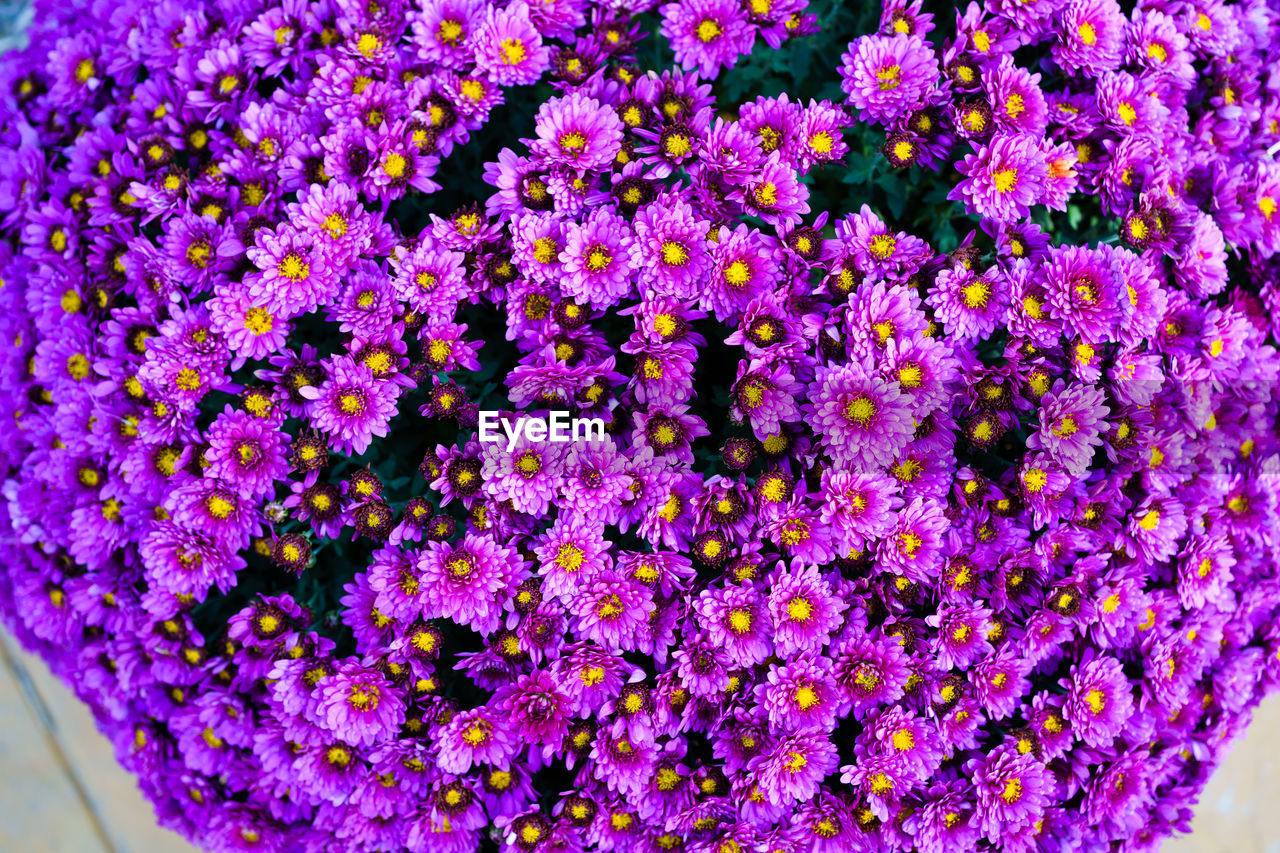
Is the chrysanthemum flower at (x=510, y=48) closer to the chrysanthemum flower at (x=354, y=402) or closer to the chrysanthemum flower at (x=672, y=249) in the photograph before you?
the chrysanthemum flower at (x=672, y=249)

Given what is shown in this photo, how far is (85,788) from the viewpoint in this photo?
135 inches

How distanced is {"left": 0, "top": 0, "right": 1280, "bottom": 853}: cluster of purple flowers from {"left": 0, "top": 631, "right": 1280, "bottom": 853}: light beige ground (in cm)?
190

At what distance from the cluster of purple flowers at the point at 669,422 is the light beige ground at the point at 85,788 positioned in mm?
1900

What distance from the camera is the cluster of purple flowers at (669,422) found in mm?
1477

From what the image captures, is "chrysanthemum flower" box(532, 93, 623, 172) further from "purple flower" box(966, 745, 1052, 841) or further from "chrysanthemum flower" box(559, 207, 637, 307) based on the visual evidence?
"purple flower" box(966, 745, 1052, 841)

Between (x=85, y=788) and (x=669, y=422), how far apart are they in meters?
3.24

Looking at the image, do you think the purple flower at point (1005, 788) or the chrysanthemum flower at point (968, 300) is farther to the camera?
the purple flower at point (1005, 788)

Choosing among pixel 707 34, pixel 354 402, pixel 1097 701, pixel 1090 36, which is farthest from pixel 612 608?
pixel 1090 36

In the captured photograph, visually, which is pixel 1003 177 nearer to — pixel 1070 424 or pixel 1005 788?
pixel 1070 424

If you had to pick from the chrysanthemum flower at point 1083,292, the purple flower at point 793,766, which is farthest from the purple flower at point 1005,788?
the chrysanthemum flower at point 1083,292

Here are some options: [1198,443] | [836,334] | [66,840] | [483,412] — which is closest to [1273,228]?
[1198,443]

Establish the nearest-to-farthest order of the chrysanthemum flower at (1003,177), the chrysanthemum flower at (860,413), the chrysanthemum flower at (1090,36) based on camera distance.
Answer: the chrysanthemum flower at (860,413), the chrysanthemum flower at (1003,177), the chrysanthemum flower at (1090,36)

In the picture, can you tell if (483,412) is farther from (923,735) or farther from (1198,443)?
(1198,443)

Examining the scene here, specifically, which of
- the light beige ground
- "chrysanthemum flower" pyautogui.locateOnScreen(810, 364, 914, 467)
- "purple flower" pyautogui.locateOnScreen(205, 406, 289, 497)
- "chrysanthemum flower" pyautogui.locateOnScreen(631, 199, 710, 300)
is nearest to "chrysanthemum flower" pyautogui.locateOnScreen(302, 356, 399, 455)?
"purple flower" pyautogui.locateOnScreen(205, 406, 289, 497)
